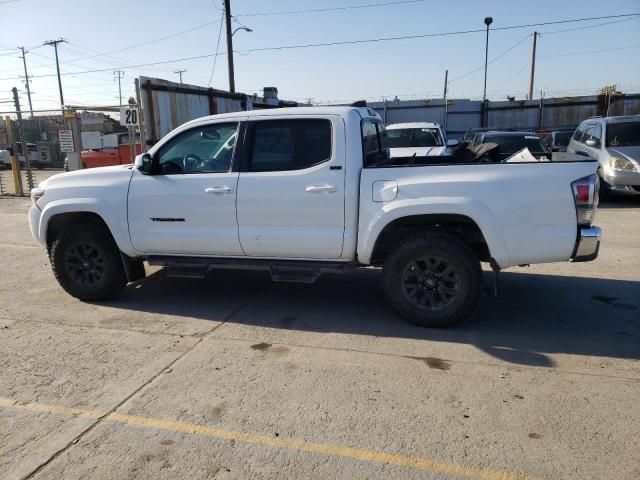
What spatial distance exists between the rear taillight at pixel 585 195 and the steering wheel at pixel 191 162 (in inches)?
137

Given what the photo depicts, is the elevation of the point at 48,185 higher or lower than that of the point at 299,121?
lower

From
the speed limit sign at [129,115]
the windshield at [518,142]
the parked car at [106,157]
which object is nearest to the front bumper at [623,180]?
the windshield at [518,142]

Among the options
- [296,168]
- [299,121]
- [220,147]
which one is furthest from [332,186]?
[220,147]

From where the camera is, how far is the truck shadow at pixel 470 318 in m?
4.45

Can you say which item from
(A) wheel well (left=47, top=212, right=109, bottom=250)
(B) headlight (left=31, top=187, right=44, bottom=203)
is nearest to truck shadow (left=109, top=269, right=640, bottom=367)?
(A) wheel well (left=47, top=212, right=109, bottom=250)

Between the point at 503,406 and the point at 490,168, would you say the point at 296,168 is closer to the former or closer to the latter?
the point at 490,168

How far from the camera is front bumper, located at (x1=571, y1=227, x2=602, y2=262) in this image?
4.31 metres

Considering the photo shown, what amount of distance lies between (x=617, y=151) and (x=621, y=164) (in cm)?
34

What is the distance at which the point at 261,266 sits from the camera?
16.9 feet

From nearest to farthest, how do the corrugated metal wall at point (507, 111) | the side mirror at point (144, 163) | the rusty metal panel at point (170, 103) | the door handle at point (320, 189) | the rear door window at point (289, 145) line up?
the door handle at point (320, 189) → the rear door window at point (289, 145) → the side mirror at point (144, 163) → the rusty metal panel at point (170, 103) → the corrugated metal wall at point (507, 111)

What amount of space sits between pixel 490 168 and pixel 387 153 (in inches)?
68.4

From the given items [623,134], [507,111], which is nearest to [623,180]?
[623,134]

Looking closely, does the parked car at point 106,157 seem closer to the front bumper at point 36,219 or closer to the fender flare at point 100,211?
the front bumper at point 36,219

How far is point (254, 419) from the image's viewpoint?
3352 millimetres
